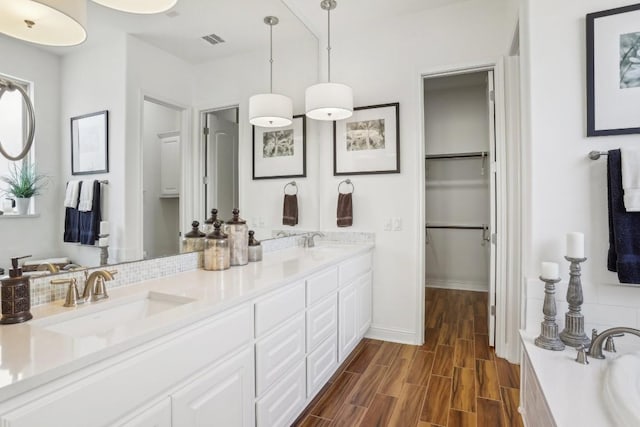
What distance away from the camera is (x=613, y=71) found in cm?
170

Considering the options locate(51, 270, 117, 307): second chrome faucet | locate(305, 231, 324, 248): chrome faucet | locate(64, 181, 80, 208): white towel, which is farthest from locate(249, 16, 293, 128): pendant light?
locate(51, 270, 117, 307): second chrome faucet

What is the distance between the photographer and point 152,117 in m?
1.73

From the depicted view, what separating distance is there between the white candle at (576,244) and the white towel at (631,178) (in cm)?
24

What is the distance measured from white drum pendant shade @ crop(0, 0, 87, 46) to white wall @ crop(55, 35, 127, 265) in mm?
134

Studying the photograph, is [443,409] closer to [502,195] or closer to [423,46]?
[502,195]

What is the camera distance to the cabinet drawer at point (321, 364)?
6.51ft

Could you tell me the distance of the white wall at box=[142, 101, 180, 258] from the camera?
1.70 m

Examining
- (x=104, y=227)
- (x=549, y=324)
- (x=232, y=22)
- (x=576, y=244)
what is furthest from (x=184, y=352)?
(x=232, y=22)

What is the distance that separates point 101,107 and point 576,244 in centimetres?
230

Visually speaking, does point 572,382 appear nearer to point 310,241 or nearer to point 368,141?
point 310,241

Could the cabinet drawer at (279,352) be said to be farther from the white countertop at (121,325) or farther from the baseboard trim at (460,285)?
the baseboard trim at (460,285)

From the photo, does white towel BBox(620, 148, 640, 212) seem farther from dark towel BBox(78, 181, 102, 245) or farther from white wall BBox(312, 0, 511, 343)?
dark towel BBox(78, 181, 102, 245)

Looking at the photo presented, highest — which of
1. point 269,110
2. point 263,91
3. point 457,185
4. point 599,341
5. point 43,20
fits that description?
point 263,91

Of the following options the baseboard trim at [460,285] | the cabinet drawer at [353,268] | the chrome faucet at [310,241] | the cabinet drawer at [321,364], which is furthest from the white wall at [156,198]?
the baseboard trim at [460,285]
